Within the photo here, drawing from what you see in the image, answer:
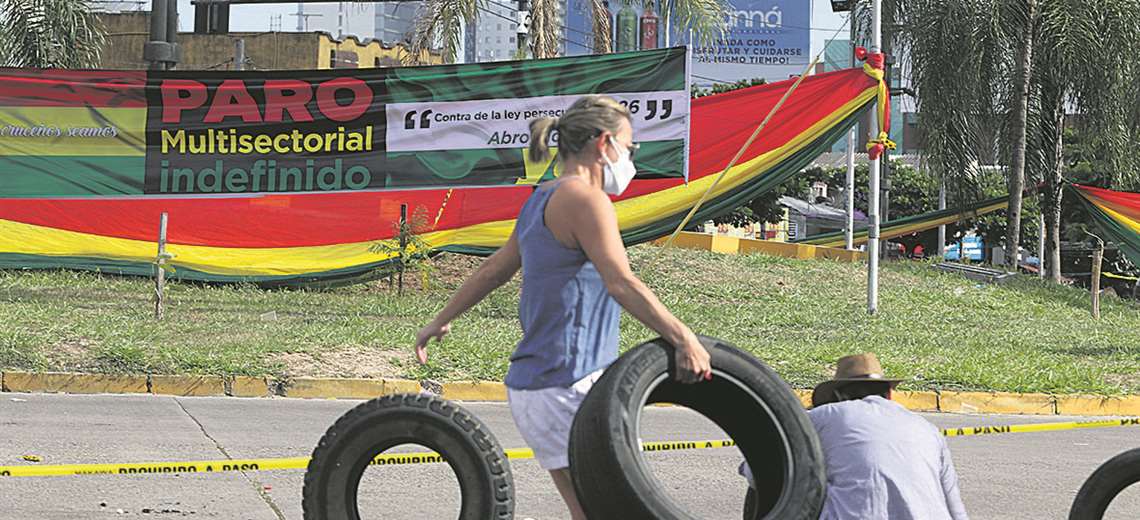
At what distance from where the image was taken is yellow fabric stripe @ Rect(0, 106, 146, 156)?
17.9m

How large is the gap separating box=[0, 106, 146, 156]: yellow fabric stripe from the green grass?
153cm

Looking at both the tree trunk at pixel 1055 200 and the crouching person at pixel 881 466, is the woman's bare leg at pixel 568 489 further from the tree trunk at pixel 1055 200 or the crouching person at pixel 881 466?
the tree trunk at pixel 1055 200

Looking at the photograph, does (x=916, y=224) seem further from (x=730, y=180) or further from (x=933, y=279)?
(x=730, y=180)

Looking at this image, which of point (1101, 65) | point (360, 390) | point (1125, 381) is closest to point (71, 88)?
point (360, 390)

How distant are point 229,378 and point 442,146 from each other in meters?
6.98

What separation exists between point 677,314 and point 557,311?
12.9 metres

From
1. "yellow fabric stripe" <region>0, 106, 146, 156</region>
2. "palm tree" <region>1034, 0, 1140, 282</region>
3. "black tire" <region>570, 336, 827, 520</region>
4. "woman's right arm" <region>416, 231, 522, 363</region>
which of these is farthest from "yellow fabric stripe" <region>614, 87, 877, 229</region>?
"black tire" <region>570, 336, 827, 520</region>

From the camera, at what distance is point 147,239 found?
59.6 feet

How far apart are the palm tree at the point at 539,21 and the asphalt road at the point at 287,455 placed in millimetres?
11885

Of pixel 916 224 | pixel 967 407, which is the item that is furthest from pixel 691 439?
pixel 916 224

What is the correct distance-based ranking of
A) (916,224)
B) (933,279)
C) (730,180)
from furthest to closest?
(916,224) < (933,279) < (730,180)

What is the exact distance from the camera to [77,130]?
1802 centimetres

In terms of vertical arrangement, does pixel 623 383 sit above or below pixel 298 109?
below

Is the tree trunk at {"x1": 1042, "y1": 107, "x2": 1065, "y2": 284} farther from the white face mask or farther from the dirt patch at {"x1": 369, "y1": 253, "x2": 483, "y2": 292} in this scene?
the white face mask
